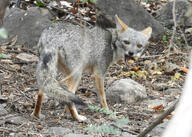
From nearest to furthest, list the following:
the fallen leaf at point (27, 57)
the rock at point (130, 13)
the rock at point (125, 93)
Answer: the rock at point (125, 93)
the fallen leaf at point (27, 57)
the rock at point (130, 13)

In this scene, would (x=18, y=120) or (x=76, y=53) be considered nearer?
(x=18, y=120)

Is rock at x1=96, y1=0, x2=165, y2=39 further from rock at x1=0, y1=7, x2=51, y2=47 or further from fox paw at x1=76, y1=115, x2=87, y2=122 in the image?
fox paw at x1=76, y1=115, x2=87, y2=122

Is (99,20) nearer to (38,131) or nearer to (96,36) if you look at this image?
(96,36)

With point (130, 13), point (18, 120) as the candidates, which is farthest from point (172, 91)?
point (130, 13)

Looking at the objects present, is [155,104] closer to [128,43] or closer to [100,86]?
[100,86]

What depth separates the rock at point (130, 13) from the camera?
9969 millimetres

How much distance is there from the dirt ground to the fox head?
0.50m

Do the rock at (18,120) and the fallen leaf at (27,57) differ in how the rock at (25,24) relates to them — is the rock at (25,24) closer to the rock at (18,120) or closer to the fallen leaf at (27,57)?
the fallen leaf at (27,57)

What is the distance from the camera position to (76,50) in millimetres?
5469

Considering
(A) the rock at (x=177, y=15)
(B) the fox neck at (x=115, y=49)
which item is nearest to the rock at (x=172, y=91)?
(B) the fox neck at (x=115, y=49)

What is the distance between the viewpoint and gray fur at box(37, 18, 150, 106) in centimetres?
473

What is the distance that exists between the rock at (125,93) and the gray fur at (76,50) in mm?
399

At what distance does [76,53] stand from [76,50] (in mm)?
55

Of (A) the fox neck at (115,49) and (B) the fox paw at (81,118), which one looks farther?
(A) the fox neck at (115,49)
